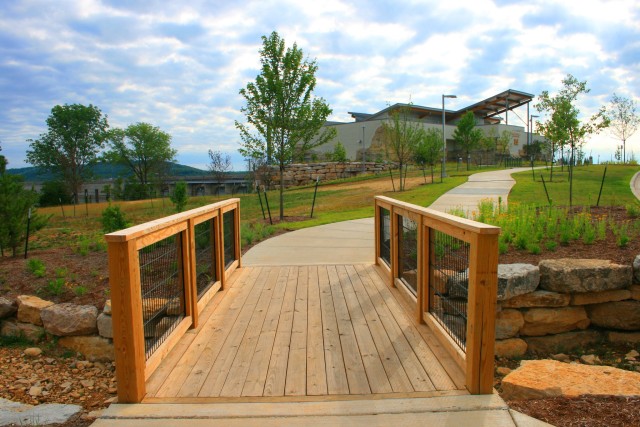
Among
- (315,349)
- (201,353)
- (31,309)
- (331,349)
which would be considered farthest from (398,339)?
(31,309)

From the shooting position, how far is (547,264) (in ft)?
18.0

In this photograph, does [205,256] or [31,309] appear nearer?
[205,256]

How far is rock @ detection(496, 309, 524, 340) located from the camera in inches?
212

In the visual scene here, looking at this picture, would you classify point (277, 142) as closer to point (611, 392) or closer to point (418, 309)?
point (418, 309)

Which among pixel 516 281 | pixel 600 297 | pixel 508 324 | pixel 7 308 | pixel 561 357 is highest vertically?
pixel 516 281

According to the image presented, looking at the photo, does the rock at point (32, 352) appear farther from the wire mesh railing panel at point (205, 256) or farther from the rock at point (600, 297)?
the rock at point (600, 297)

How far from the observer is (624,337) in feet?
18.2

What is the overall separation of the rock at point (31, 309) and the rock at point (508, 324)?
5.56m

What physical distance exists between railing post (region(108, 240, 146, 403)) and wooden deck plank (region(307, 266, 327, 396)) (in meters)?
1.17

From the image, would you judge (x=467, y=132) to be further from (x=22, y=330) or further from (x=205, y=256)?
(x=22, y=330)

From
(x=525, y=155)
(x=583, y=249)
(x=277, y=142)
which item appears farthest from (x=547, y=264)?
(x=525, y=155)

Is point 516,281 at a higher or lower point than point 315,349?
higher

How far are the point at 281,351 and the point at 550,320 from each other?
3.46 meters

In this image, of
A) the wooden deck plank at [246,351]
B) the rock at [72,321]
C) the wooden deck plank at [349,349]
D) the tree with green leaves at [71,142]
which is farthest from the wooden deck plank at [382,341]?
the tree with green leaves at [71,142]
